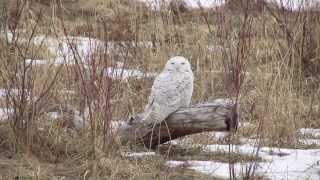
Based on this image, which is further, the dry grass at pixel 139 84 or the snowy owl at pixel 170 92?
the snowy owl at pixel 170 92

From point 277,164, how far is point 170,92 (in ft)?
2.45

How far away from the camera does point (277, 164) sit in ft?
13.0

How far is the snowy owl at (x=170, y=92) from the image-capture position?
13.1 ft

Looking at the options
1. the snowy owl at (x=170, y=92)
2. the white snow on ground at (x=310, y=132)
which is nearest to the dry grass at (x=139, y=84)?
the white snow on ground at (x=310, y=132)

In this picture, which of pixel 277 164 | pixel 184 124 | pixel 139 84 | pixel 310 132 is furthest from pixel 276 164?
pixel 139 84

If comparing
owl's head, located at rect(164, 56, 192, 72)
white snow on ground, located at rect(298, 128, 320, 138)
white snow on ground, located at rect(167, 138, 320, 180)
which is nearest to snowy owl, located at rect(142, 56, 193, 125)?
owl's head, located at rect(164, 56, 192, 72)

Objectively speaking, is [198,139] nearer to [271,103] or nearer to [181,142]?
[181,142]

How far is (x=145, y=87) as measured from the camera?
18.6ft

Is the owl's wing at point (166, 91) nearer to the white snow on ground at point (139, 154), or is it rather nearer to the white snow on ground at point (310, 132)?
the white snow on ground at point (139, 154)

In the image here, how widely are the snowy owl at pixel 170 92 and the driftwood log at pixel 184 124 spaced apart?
0.06 meters

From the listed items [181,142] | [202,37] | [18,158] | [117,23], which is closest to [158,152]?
[181,142]

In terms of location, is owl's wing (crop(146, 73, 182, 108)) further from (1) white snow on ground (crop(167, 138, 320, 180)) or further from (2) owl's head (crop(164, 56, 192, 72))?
(1) white snow on ground (crop(167, 138, 320, 180))

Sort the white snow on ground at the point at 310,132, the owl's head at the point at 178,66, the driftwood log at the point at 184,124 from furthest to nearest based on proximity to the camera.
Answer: the white snow on ground at the point at 310,132 < the owl's head at the point at 178,66 < the driftwood log at the point at 184,124

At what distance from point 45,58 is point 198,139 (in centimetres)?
214
